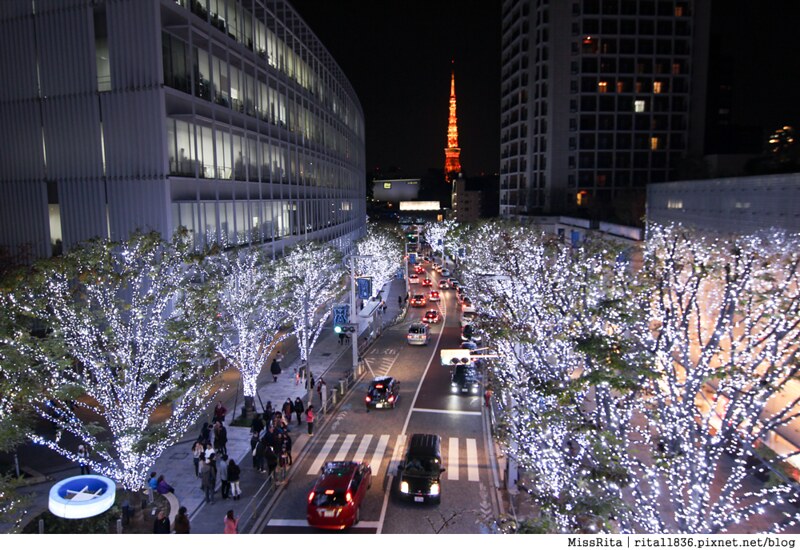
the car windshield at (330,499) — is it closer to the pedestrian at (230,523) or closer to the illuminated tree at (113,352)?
the pedestrian at (230,523)

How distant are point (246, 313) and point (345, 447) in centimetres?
673

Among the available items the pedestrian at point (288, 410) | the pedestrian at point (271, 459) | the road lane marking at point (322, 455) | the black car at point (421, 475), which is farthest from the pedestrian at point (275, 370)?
the black car at point (421, 475)

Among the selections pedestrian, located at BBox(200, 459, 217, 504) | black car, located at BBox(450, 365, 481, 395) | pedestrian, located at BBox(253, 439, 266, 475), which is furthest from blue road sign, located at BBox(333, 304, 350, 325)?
pedestrian, located at BBox(200, 459, 217, 504)

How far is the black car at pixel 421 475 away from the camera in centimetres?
1552

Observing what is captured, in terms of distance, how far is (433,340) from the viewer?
124 ft

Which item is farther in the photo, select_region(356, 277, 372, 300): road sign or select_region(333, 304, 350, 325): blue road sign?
select_region(356, 277, 372, 300): road sign

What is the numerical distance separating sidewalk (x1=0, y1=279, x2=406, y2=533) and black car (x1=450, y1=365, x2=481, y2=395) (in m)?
5.83

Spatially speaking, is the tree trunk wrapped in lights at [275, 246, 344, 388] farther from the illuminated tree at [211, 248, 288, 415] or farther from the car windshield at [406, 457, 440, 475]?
the car windshield at [406, 457, 440, 475]

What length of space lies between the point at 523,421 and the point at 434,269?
76.5 meters

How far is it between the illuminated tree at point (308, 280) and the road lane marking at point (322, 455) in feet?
19.0

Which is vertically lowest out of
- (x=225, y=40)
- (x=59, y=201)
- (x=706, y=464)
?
(x=706, y=464)

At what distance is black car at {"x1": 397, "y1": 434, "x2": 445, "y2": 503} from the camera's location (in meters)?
15.5

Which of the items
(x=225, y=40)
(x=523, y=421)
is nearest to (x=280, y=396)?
(x=523, y=421)
